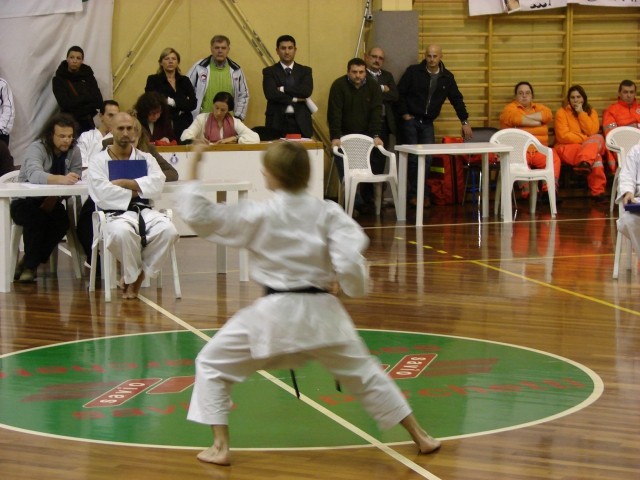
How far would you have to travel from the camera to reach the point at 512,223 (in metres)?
11.8

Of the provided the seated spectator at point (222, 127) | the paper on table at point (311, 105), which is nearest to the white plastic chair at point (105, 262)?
the seated spectator at point (222, 127)

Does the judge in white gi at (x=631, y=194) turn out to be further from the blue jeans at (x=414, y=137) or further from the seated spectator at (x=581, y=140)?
the seated spectator at (x=581, y=140)

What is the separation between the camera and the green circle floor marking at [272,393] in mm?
4633

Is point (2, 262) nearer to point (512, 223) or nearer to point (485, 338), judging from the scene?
point (485, 338)

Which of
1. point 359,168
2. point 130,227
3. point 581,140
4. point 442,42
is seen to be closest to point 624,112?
point 581,140

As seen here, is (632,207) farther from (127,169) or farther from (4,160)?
(4,160)

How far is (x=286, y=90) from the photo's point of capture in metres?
12.5

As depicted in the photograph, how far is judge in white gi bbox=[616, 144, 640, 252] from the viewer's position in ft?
26.5

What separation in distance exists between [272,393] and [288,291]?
125cm

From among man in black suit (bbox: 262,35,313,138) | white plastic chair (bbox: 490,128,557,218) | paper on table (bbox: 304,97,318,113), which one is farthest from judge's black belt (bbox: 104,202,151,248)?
white plastic chair (bbox: 490,128,557,218)

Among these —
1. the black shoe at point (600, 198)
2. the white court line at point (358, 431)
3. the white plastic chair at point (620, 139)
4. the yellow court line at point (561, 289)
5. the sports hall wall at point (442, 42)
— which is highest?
the sports hall wall at point (442, 42)

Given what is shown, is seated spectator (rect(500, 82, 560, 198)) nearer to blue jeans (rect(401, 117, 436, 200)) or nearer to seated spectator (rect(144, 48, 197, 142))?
blue jeans (rect(401, 117, 436, 200))

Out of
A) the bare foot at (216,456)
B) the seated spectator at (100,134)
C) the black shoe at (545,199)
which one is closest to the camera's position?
the bare foot at (216,456)

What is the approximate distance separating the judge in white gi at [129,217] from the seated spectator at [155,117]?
184cm
